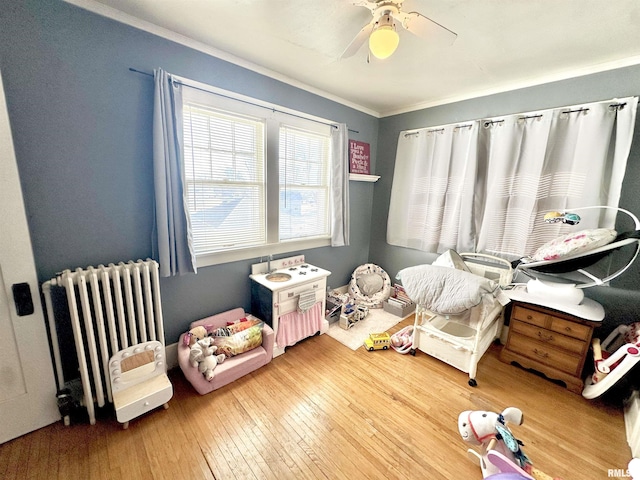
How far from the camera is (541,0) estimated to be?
1295 millimetres

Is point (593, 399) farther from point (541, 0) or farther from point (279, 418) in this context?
point (541, 0)

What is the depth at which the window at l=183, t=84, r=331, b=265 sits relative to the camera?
197 cm

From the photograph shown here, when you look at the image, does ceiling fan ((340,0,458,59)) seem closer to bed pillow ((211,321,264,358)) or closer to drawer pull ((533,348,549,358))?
bed pillow ((211,321,264,358))

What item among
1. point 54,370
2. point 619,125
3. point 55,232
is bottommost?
point 54,370

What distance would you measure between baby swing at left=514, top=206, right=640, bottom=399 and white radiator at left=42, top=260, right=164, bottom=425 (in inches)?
112

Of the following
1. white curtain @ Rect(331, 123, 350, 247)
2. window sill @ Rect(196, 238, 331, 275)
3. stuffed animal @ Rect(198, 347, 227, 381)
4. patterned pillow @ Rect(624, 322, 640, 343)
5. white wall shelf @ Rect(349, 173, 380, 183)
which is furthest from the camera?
white wall shelf @ Rect(349, 173, 380, 183)

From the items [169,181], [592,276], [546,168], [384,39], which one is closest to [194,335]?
[169,181]

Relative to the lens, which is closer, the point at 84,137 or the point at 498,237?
the point at 84,137

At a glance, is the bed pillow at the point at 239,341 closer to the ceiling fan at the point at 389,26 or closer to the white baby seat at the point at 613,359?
the ceiling fan at the point at 389,26

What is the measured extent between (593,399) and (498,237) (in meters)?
1.38

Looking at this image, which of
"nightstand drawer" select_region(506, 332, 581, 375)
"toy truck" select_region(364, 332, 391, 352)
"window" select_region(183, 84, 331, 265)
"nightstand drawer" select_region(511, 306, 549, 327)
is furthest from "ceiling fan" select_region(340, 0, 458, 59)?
"nightstand drawer" select_region(506, 332, 581, 375)

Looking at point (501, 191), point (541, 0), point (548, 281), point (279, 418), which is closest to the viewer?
point (541, 0)

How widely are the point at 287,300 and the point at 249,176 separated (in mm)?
1201

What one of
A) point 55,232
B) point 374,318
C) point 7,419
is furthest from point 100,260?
point 374,318
